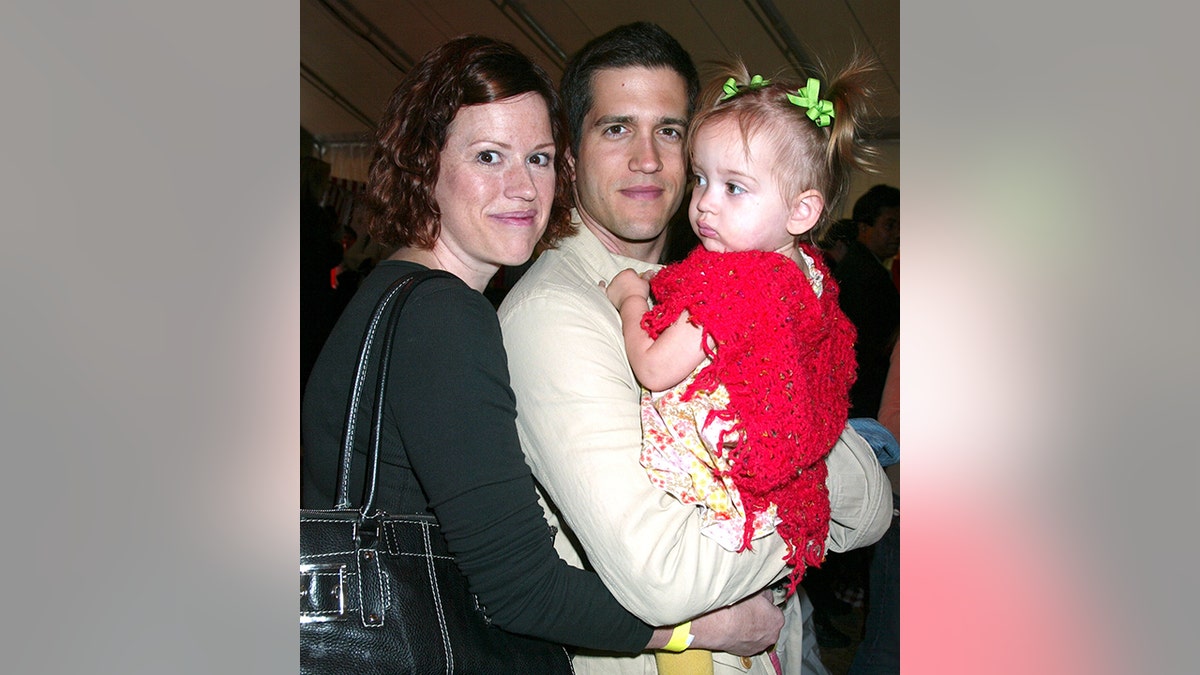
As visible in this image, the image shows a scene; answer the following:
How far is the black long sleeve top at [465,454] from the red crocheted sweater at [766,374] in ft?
0.99

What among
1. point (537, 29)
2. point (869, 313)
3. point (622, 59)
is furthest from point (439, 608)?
point (537, 29)

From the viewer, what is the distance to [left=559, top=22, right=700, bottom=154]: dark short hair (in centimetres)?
187

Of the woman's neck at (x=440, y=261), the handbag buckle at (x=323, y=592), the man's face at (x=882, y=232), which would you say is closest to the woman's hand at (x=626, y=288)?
the woman's neck at (x=440, y=261)

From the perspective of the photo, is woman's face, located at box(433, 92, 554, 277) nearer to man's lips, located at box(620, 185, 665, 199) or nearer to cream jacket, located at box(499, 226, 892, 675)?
cream jacket, located at box(499, 226, 892, 675)

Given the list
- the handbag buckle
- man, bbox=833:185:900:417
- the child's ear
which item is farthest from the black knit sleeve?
man, bbox=833:185:900:417

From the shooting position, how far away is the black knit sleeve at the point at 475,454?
1.08m

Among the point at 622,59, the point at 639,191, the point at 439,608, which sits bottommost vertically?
the point at 439,608

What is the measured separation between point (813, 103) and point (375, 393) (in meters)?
1.00

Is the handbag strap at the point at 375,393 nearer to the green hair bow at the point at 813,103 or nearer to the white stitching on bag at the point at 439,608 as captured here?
the white stitching on bag at the point at 439,608

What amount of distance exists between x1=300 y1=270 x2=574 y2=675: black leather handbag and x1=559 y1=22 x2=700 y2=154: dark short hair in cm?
95

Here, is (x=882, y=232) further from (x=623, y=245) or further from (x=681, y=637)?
(x=681, y=637)

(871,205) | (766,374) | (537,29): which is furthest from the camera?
(537,29)

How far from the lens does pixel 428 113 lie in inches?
55.0
